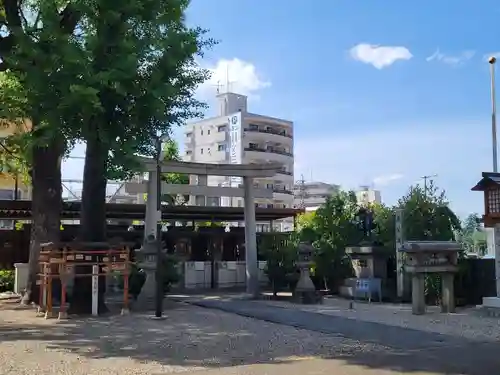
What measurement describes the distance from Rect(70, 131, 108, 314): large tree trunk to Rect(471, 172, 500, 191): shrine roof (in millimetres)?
9100

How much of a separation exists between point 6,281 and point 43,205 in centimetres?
619

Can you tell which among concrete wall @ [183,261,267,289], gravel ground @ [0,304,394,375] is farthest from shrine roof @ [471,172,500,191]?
concrete wall @ [183,261,267,289]

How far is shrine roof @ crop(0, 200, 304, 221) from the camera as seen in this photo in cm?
2027

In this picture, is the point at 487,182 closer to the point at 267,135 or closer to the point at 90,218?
the point at 90,218

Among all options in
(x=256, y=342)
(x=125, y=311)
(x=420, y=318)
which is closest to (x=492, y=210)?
(x=420, y=318)

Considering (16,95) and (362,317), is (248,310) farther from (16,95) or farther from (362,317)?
(16,95)

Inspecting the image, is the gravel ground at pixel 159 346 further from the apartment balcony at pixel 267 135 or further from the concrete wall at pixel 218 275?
the apartment balcony at pixel 267 135

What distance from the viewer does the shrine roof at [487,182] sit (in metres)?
14.1

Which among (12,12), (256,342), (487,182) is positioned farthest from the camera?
(12,12)

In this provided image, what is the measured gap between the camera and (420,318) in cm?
1340

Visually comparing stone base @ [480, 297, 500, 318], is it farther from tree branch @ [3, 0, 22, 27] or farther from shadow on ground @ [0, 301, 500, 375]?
tree branch @ [3, 0, 22, 27]

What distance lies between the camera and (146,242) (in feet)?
51.8

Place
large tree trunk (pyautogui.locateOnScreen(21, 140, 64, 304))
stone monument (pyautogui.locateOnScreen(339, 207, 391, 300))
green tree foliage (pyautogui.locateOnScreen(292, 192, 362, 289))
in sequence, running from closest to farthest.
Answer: large tree trunk (pyautogui.locateOnScreen(21, 140, 64, 304)) < stone monument (pyautogui.locateOnScreen(339, 207, 391, 300)) < green tree foliage (pyautogui.locateOnScreen(292, 192, 362, 289))

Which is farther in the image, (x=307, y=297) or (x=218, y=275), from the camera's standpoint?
(x=218, y=275)
